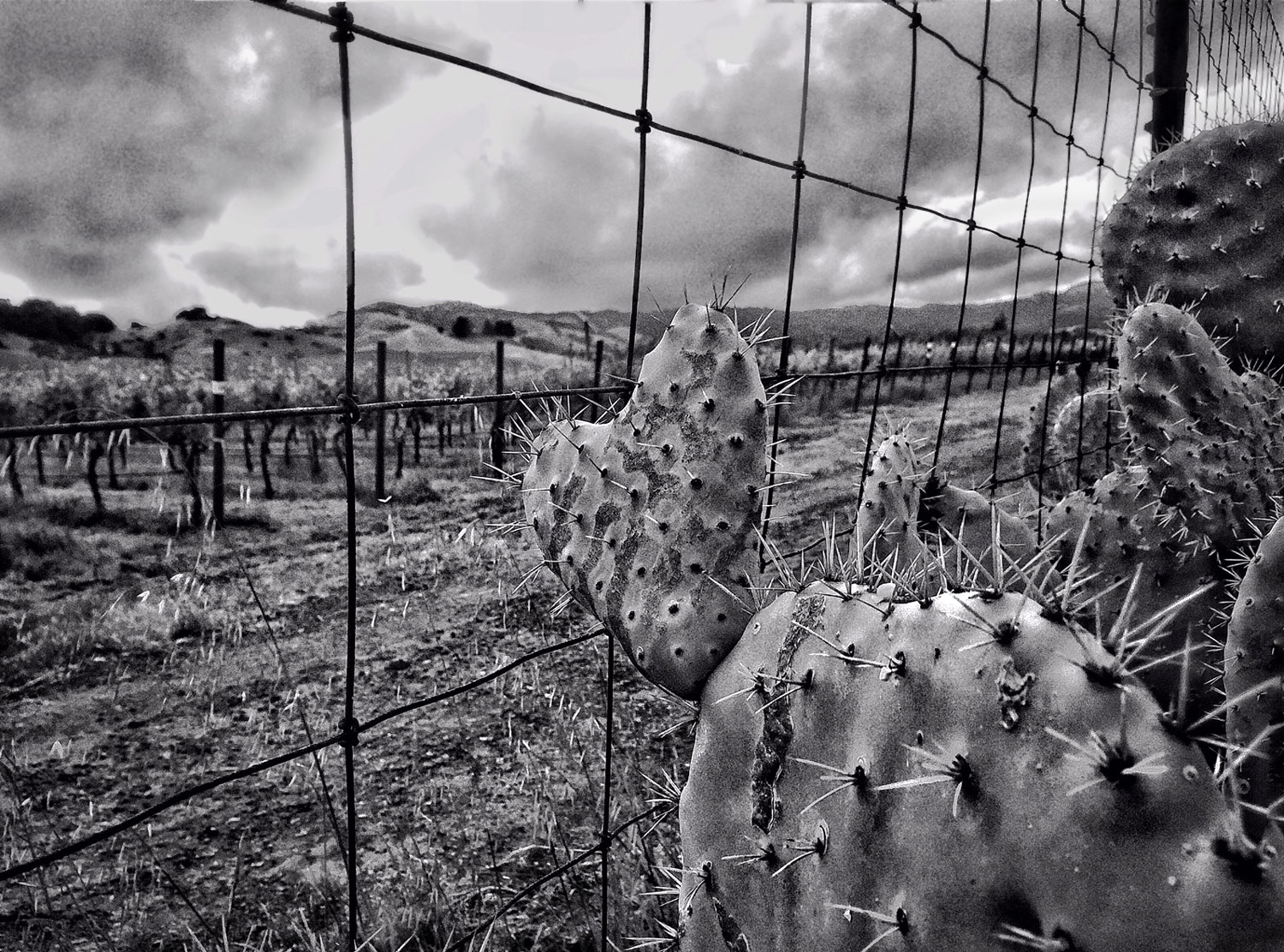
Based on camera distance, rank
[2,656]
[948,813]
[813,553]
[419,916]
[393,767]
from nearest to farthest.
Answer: [948,813], [419,916], [393,767], [813,553], [2,656]

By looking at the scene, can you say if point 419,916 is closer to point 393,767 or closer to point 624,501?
point 624,501

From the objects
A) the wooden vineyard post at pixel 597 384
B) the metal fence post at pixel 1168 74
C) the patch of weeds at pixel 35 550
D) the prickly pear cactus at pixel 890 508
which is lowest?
the patch of weeds at pixel 35 550

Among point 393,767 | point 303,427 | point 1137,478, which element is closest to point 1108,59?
point 1137,478

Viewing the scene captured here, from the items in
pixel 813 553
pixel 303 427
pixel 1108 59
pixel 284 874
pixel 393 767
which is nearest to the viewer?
pixel 1108 59

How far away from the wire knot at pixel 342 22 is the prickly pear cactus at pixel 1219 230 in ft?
6.45

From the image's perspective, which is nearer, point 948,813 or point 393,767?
point 948,813

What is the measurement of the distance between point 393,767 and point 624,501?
2764 millimetres

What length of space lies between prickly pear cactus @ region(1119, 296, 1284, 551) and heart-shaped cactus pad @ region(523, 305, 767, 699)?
975 millimetres

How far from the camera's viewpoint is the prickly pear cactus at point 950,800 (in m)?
0.46

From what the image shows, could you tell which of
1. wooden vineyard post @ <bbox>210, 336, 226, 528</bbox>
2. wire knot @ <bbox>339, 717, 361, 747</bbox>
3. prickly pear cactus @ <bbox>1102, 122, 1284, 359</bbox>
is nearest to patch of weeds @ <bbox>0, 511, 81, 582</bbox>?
wooden vineyard post @ <bbox>210, 336, 226, 528</bbox>

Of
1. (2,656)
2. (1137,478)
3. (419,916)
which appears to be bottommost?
(2,656)

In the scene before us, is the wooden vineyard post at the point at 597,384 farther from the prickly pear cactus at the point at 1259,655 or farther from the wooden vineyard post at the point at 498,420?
the prickly pear cactus at the point at 1259,655

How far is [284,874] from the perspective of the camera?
8.66 feet

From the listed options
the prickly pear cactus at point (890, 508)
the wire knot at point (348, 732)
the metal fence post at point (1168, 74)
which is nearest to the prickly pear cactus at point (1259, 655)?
the prickly pear cactus at point (890, 508)
